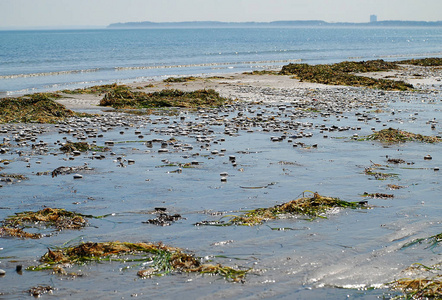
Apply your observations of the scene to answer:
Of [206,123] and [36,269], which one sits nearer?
[36,269]

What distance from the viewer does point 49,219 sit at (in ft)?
31.2

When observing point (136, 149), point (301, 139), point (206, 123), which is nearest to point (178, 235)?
point (136, 149)

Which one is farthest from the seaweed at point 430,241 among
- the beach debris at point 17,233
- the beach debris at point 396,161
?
the beach debris at point 17,233

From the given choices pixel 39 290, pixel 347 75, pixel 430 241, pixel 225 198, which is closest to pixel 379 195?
pixel 430 241

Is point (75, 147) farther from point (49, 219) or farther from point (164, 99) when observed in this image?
point (164, 99)

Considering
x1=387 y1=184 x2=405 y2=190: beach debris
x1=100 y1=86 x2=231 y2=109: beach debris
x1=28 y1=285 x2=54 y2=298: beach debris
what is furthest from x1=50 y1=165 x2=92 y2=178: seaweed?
x1=100 y1=86 x2=231 y2=109: beach debris

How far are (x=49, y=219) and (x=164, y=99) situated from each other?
17.5 metres

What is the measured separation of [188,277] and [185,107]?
736 inches

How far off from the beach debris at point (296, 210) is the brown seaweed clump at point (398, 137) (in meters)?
7.18

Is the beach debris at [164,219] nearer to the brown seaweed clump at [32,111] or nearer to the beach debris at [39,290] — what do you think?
the beach debris at [39,290]

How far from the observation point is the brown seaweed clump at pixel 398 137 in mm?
16922

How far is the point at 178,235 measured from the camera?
885 cm

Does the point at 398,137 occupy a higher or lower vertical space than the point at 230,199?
higher

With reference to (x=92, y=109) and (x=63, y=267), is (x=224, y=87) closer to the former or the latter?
(x=92, y=109)
